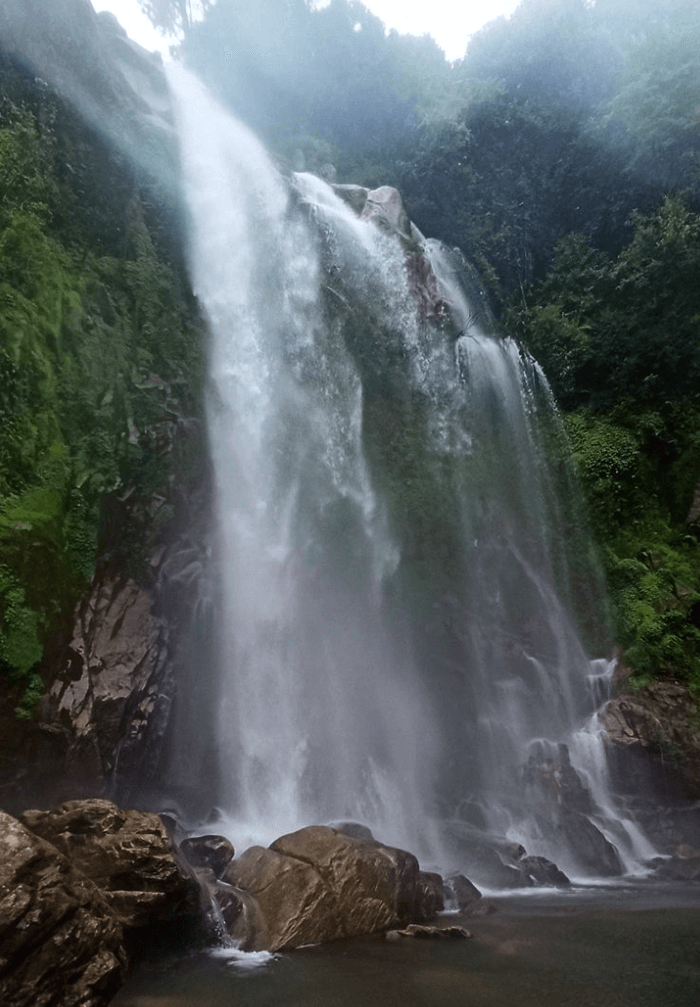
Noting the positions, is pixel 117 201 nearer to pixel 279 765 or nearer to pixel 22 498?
pixel 22 498

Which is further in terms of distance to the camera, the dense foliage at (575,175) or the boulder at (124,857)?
the dense foliage at (575,175)

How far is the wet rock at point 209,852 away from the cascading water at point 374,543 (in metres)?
1.21

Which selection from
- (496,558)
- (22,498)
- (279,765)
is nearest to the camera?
(22,498)

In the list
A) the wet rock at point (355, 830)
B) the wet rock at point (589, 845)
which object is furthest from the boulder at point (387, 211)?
the wet rock at point (355, 830)

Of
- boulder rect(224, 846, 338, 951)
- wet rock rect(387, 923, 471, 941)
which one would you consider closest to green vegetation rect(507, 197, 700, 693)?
wet rock rect(387, 923, 471, 941)

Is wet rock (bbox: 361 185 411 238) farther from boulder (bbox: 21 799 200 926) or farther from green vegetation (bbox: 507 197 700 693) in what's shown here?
boulder (bbox: 21 799 200 926)

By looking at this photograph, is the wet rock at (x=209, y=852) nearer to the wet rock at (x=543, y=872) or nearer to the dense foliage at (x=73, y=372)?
the dense foliage at (x=73, y=372)

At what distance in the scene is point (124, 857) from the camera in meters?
5.98

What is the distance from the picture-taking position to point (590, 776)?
11680mm

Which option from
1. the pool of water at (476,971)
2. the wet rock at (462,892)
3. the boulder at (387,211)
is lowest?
the pool of water at (476,971)

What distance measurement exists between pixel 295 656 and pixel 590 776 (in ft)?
18.7

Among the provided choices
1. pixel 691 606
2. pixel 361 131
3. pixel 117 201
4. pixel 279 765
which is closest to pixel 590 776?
pixel 691 606

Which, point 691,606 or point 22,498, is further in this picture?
point 691,606

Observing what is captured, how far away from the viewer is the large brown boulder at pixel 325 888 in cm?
637
